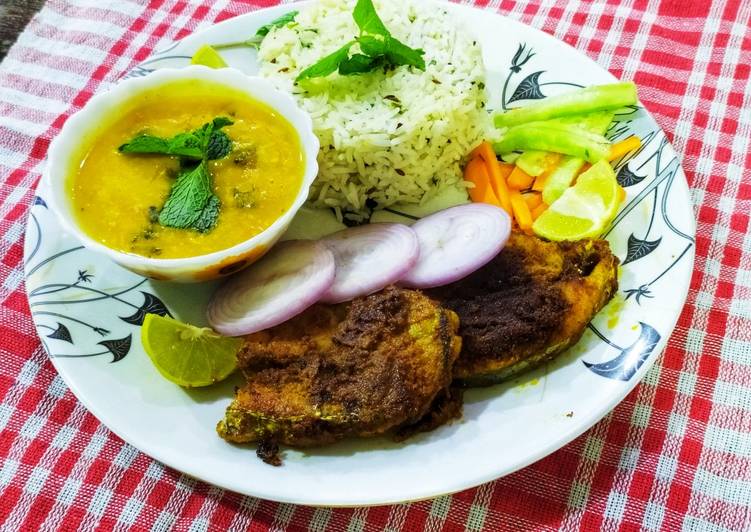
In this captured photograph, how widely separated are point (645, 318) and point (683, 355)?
16.2 inches

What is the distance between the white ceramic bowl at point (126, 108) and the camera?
112 inches

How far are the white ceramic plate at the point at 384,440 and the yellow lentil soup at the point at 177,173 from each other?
12.9 inches

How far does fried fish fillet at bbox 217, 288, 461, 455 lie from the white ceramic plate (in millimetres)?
129

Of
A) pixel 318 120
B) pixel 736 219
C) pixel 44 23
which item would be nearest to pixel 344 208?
pixel 318 120

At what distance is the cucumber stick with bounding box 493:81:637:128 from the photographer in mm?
3557

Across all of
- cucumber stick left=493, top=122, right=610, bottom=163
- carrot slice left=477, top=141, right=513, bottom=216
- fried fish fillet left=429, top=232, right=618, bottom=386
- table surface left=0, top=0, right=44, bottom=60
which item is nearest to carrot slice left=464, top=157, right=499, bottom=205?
carrot slice left=477, top=141, right=513, bottom=216

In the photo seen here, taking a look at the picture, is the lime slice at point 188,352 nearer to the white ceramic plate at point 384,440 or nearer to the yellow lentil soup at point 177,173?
the white ceramic plate at point 384,440

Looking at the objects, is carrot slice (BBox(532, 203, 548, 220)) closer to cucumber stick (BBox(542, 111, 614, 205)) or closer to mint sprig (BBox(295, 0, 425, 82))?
cucumber stick (BBox(542, 111, 614, 205))

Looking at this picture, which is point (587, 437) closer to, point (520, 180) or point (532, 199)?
point (532, 199)

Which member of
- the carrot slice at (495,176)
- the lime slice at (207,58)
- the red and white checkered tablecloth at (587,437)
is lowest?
the red and white checkered tablecloth at (587,437)

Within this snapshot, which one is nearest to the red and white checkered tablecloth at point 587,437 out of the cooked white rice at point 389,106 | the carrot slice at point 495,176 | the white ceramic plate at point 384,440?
the white ceramic plate at point 384,440

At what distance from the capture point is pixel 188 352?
2787mm

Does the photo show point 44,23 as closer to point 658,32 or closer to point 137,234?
point 137,234

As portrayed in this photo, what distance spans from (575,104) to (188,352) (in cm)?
224
